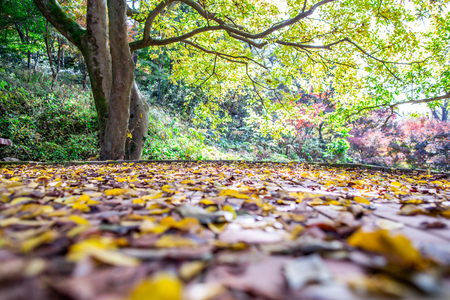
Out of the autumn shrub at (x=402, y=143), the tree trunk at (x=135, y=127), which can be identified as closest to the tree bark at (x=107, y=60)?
the tree trunk at (x=135, y=127)

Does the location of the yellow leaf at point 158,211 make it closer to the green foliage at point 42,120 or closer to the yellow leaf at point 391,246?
the yellow leaf at point 391,246

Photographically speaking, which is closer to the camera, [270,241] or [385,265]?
[385,265]

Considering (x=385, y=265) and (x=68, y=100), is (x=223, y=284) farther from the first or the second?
(x=68, y=100)

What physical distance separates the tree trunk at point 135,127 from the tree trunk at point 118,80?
1.15 metres

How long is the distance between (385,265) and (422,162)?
10.9 metres

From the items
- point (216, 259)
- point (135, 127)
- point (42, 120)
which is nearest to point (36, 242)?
point (216, 259)

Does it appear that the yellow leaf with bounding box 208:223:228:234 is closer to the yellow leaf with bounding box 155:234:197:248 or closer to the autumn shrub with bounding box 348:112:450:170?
the yellow leaf with bounding box 155:234:197:248

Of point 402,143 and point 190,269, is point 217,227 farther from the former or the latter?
point 402,143

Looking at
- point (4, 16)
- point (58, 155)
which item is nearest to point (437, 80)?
point (58, 155)

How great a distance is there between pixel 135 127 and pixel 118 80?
1589 millimetres

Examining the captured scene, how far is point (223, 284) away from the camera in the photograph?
432 millimetres

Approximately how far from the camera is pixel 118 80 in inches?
169

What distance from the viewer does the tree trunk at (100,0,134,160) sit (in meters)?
4.23

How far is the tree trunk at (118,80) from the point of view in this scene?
423 cm
